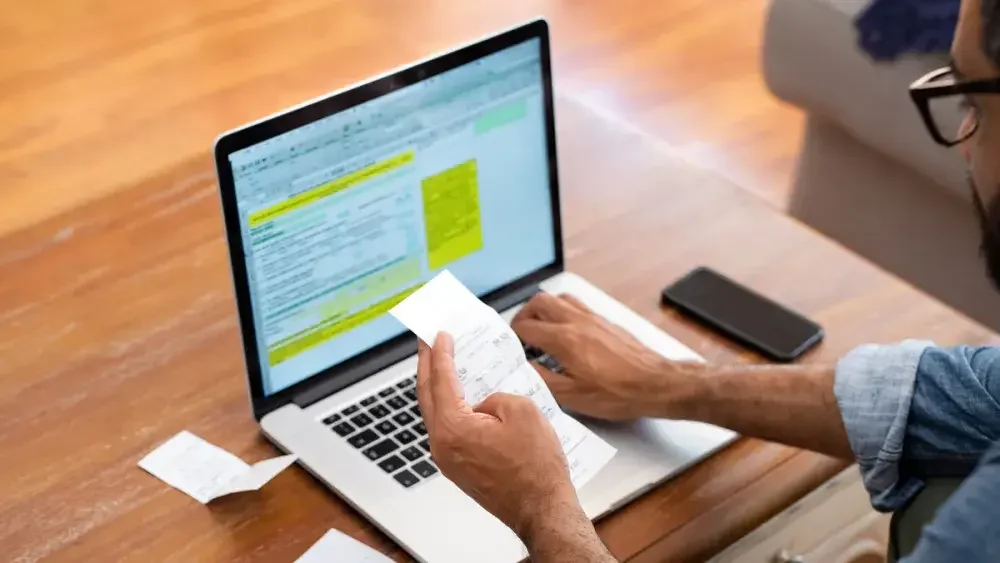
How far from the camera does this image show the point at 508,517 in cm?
96

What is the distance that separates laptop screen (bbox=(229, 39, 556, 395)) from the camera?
3.59ft

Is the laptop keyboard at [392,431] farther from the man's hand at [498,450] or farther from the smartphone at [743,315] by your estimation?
the smartphone at [743,315]

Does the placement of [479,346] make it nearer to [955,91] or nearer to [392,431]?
[392,431]

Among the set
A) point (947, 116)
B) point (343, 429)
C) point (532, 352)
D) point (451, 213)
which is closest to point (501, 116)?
point (451, 213)

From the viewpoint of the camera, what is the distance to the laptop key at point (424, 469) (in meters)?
1.09

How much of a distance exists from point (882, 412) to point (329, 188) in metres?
0.53

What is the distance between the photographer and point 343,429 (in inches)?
44.9

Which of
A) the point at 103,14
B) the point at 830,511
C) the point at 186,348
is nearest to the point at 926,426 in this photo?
the point at 830,511

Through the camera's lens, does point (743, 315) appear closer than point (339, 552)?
No

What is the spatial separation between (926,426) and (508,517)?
1.27 ft

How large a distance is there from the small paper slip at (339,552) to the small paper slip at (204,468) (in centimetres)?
8

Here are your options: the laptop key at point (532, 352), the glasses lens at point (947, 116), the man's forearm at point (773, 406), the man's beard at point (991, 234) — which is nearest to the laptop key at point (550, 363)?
the laptop key at point (532, 352)

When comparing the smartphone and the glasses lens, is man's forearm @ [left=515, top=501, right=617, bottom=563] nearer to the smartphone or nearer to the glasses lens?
the smartphone

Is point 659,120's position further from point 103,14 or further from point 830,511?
point 830,511
